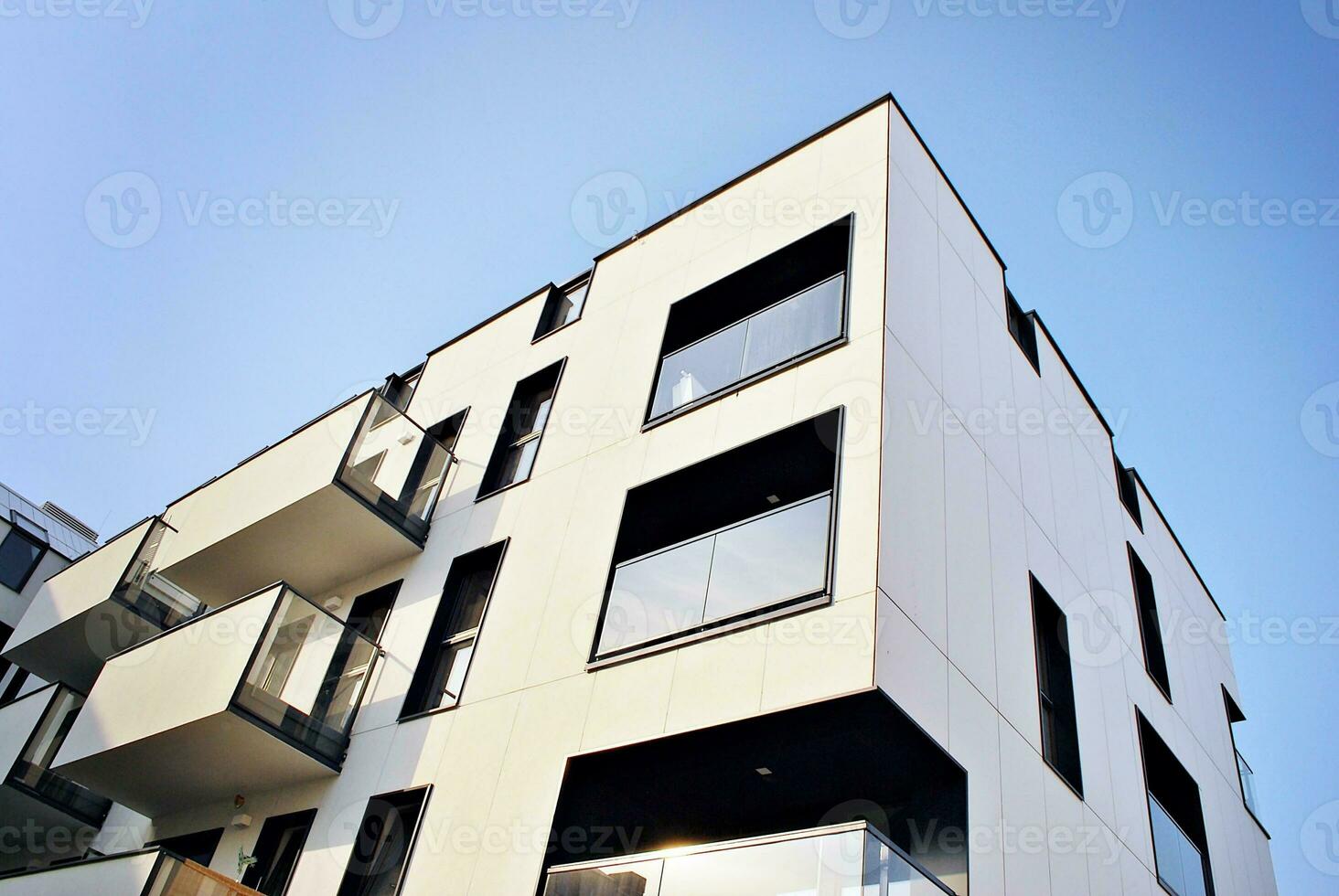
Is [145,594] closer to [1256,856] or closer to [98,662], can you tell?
[98,662]

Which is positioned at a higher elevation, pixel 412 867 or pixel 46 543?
pixel 46 543

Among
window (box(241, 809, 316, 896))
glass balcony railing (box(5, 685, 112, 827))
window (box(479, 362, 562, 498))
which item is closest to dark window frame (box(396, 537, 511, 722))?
window (box(479, 362, 562, 498))

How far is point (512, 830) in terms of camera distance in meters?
7.57

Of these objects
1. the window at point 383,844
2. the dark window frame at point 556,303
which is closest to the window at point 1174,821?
the window at point 383,844

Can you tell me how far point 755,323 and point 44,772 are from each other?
34.5ft

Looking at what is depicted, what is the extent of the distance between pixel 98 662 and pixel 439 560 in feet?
25.6

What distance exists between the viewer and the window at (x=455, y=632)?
9734mm

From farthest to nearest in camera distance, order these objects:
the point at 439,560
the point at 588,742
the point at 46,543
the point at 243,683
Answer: the point at 46,543 → the point at 439,560 → the point at 243,683 → the point at 588,742

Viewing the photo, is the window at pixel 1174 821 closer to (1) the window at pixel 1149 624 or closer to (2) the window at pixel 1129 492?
(1) the window at pixel 1149 624

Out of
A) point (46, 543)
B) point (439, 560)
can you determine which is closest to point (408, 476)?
point (439, 560)

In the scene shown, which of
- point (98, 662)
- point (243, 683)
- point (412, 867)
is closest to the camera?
point (412, 867)

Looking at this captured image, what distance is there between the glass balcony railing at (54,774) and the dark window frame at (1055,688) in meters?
11.5

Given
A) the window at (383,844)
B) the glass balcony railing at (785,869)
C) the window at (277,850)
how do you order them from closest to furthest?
the glass balcony railing at (785,869) → the window at (383,844) → the window at (277,850)

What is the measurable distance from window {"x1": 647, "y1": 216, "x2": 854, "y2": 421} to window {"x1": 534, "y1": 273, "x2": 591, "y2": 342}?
105 inches
